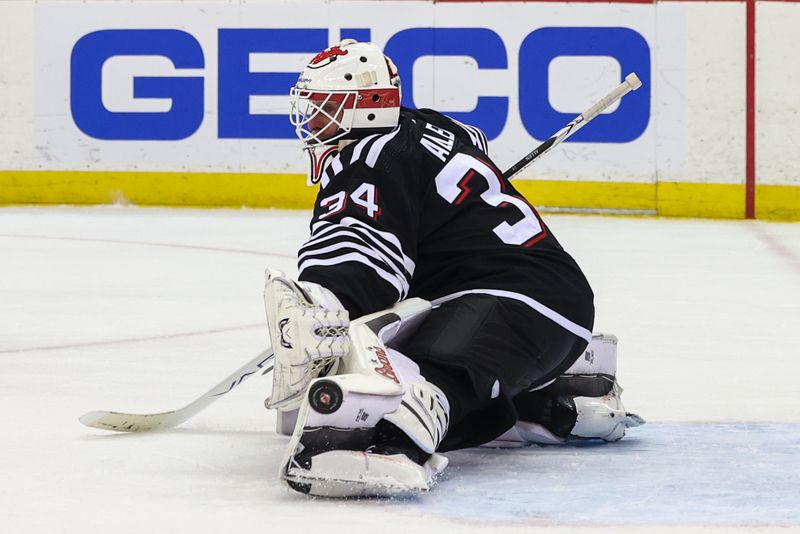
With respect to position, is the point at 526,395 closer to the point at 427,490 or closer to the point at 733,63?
the point at 427,490

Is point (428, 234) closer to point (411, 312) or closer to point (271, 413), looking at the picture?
point (411, 312)

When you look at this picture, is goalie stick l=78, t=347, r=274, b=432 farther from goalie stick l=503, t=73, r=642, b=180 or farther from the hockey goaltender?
goalie stick l=503, t=73, r=642, b=180

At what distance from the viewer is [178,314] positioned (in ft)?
12.9

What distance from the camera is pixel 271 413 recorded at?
2566 mm

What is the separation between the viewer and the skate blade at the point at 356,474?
6.01 ft

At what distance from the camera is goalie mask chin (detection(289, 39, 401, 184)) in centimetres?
223

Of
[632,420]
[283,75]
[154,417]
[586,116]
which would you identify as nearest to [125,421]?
[154,417]

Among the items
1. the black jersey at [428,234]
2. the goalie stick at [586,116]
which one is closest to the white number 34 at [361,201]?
the black jersey at [428,234]

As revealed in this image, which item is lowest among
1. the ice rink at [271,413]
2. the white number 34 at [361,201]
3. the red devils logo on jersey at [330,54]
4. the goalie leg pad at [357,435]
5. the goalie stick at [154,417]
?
the ice rink at [271,413]

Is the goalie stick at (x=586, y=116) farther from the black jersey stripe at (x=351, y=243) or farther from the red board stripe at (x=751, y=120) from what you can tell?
the red board stripe at (x=751, y=120)

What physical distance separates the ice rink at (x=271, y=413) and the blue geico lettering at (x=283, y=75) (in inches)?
72.1

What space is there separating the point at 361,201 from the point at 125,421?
0.60 meters

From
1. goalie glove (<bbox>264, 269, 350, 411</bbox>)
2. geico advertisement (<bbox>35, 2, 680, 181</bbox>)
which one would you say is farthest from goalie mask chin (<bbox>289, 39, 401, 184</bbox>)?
geico advertisement (<bbox>35, 2, 680, 181</bbox>)

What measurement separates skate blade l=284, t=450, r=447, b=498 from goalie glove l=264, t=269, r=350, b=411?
9 cm
